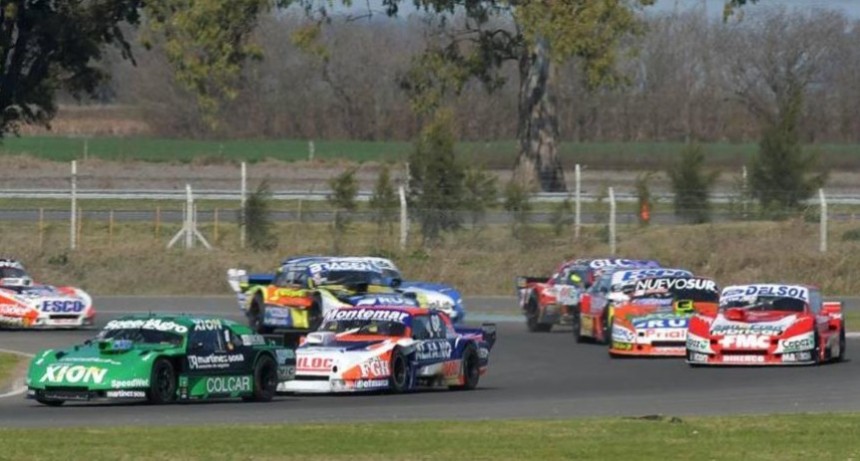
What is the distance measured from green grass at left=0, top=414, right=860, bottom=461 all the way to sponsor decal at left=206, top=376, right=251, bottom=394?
3951mm

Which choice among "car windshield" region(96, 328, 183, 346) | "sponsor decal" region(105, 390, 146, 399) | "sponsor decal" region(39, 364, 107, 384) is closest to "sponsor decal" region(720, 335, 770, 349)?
"car windshield" region(96, 328, 183, 346)

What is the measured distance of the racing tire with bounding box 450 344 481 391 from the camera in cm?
2427

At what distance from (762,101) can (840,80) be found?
16.8 ft

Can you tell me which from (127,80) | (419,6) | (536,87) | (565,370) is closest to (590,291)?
(565,370)

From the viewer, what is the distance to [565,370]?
27062 mm

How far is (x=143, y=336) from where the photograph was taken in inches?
862

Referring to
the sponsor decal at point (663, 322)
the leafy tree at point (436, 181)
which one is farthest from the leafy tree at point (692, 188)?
the sponsor decal at point (663, 322)

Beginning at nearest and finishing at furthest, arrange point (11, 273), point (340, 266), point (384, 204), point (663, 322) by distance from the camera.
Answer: point (663, 322) < point (340, 266) < point (11, 273) < point (384, 204)

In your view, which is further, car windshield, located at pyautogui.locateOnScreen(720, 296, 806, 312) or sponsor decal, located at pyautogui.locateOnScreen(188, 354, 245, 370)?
car windshield, located at pyautogui.locateOnScreen(720, 296, 806, 312)

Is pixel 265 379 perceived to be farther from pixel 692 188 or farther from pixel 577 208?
pixel 692 188

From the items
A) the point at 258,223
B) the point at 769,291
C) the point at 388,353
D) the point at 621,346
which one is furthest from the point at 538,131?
the point at 388,353

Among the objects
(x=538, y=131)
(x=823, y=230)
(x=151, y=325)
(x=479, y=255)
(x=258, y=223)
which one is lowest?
(x=479, y=255)

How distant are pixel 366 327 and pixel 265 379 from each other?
2097 mm

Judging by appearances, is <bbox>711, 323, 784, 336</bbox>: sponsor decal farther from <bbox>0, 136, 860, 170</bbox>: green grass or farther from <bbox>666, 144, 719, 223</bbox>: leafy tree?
<bbox>0, 136, 860, 170</bbox>: green grass
